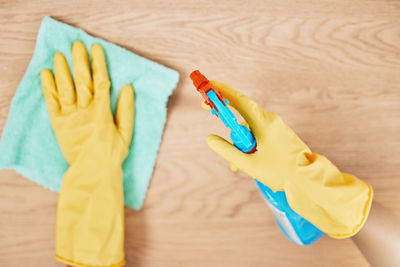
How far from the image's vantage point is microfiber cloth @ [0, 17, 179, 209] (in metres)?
0.58

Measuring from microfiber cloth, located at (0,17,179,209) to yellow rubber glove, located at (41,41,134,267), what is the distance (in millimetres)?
20

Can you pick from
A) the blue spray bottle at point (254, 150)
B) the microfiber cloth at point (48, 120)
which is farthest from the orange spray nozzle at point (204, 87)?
the microfiber cloth at point (48, 120)

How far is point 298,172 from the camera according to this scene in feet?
1.40

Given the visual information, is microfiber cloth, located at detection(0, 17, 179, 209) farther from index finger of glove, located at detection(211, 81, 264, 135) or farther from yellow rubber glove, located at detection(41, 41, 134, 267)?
index finger of glove, located at detection(211, 81, 264, 135)

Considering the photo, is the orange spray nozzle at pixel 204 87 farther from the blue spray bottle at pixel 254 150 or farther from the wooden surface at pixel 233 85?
the wooden surface at pixel 233 85

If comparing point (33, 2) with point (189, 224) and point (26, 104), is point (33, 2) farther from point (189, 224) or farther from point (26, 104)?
point (189, 224)

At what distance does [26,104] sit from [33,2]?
204mm

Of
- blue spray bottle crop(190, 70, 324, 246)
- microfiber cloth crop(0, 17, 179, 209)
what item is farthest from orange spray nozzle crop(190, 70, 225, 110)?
microfiber cloth crop(0, 17, 179, 209)

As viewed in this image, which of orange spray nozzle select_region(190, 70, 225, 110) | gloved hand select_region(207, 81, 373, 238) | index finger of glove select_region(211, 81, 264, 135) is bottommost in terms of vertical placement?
gloved hand select_region(207, 81, 373, 238)

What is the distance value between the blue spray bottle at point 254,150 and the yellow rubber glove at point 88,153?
246mm

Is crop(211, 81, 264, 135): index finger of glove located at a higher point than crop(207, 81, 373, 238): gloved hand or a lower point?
higher

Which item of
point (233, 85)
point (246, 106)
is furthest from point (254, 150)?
point (233, 85)

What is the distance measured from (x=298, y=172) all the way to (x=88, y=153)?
39 centimetres

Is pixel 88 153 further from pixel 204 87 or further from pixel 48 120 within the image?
pixel 204 87
